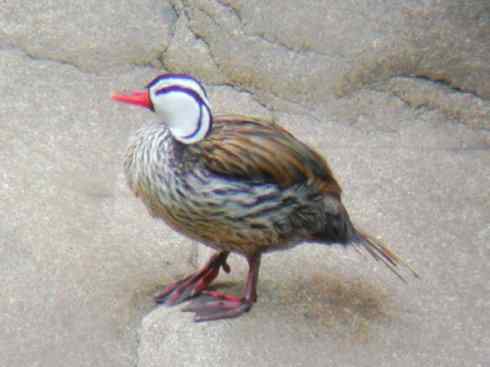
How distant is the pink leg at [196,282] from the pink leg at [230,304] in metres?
0.09

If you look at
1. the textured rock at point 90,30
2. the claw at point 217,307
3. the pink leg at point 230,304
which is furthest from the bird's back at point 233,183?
the textured rock at point 90,30

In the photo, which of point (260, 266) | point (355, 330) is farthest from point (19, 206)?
point (355, 330)

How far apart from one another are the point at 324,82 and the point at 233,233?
6.62 feet

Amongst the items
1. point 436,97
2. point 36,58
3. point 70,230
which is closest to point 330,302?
point 70,230

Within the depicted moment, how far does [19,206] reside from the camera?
477 centimetres

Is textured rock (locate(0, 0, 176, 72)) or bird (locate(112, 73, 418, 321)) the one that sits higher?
bird (locate(112, 73, 418, 321))

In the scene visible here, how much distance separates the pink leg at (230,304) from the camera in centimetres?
420

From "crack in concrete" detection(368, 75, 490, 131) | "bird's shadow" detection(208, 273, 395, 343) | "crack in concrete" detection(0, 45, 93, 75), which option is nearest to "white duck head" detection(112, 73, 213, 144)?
"bird's shadow" detection(208, 273, 395, 343)

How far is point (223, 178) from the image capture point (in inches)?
155

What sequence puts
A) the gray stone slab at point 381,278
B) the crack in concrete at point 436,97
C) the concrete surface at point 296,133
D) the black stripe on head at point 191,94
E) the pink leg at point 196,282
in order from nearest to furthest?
the black stripe on head at point 191,94
the gray stone slab at point 381,278
the concrete surface at point 296,133
the pink leg at point 196,282
the crack in concrete at point 436,97

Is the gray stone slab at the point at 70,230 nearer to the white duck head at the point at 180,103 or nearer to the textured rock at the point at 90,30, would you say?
the textured rock at the point at 90,30

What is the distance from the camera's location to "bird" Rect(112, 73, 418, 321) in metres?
3.93

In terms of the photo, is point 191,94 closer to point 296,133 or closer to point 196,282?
point 196,282

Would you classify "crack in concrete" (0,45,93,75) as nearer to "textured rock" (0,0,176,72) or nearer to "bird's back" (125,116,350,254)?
"textured rock" (0,0,176,72)
